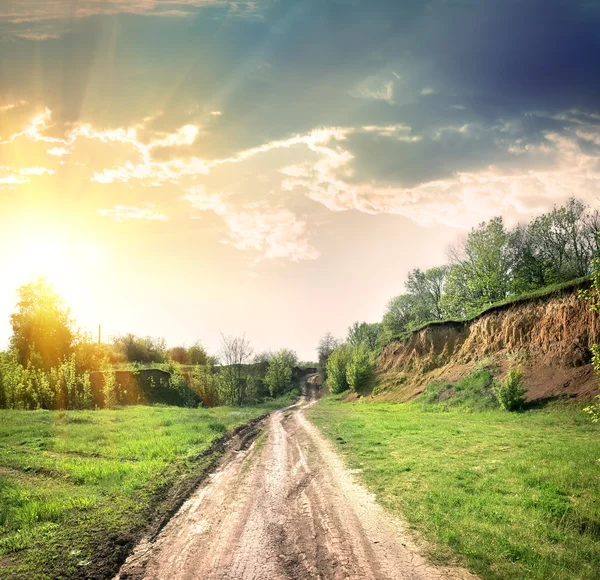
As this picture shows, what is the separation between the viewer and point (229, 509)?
317 inches

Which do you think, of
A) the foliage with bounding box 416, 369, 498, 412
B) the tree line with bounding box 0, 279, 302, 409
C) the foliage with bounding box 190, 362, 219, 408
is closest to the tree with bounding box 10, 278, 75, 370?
the tree line with bounding box 0, 279, 302, 409

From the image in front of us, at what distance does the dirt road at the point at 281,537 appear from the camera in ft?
18.1

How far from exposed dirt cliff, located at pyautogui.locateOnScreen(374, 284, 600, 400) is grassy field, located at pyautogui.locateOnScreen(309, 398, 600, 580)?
298 inches

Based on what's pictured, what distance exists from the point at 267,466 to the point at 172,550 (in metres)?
5.95

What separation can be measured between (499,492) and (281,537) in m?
5.47

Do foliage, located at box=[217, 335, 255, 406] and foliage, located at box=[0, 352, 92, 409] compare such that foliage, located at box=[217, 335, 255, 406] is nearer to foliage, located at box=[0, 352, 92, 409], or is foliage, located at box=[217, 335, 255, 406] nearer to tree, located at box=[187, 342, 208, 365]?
foliage, located at box=[0, 352, 92, 409]

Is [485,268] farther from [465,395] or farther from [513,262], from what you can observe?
[465,395]

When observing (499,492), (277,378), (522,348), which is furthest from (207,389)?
(499,492)

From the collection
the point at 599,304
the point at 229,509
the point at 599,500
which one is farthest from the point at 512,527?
the point at 229,509

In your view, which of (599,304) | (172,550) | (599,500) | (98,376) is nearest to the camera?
(172,550)

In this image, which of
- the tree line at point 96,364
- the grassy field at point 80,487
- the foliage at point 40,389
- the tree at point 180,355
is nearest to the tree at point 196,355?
the tree at point 180,355

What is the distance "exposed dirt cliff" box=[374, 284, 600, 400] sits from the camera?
75.0ft

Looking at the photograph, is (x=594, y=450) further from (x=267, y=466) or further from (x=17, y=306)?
(x=17, y=306)

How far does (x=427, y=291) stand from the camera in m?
70.0
